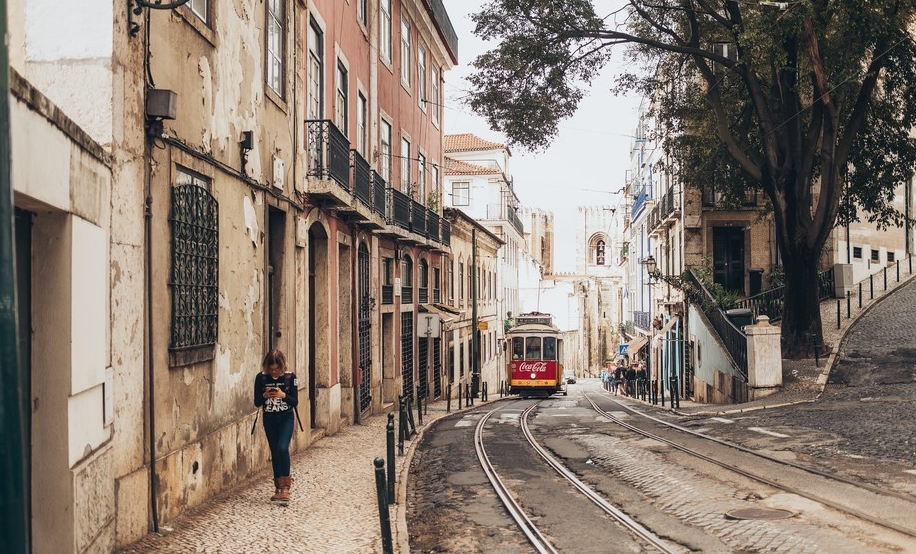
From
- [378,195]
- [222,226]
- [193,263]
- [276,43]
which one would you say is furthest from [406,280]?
[193,263]

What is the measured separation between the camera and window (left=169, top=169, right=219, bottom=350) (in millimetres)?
8070

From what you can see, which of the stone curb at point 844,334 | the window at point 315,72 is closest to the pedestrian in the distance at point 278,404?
the window at point 315,72

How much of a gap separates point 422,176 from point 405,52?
12.8 feet

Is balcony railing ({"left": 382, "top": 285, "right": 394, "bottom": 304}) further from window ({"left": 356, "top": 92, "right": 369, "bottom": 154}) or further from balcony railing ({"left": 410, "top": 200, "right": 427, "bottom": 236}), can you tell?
window ({"left": 356, "top": 92, "right": 369, "bottom": 154})

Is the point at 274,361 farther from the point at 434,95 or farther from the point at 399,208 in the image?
the point at 434,95

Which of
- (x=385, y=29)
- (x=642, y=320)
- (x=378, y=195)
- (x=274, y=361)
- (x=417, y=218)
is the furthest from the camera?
(x=642, y=320)

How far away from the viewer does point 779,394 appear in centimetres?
1783

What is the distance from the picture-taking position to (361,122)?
752 inches

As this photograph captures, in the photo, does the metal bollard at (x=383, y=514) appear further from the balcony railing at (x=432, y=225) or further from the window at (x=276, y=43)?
the balcony railing at (x=432, y=225)

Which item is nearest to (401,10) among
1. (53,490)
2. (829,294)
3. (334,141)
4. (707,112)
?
(707,112)

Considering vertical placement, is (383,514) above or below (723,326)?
below

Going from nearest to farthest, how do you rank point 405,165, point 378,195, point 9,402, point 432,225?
point 9,402 < point 378,195 < point 405,165 < point 432,225

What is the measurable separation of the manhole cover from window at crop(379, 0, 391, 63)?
15.0m

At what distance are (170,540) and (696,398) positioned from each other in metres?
22.2
